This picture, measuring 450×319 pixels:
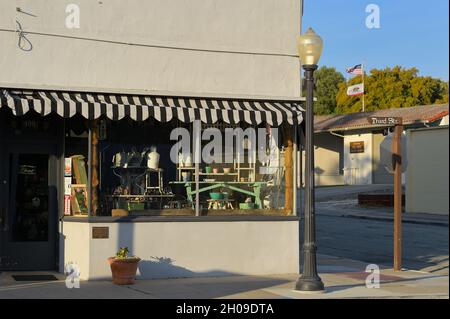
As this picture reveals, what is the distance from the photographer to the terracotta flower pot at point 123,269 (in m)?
11.4

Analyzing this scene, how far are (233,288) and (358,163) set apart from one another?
34.8 m

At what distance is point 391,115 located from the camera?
42.8 m

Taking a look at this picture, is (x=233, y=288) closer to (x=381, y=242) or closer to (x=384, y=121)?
(x=384, y=121)

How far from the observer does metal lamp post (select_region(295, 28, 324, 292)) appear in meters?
10.8

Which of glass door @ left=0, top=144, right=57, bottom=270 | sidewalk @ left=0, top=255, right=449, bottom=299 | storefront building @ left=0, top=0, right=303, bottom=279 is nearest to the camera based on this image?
sidewalk @ left=0, top=255, right=449, bottom=299

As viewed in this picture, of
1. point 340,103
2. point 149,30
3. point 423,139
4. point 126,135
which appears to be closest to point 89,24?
point 149,30

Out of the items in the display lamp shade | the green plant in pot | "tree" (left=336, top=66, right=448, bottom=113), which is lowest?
the green plant in pot

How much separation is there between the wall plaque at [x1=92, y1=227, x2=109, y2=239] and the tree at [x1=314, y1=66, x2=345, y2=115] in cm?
5939

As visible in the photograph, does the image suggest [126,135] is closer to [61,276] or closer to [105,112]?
[105,112]

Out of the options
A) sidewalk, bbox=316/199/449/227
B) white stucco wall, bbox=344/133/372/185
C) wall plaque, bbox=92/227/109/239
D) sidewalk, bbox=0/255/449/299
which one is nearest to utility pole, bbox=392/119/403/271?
sidewalk, bbox=0/255/449/299

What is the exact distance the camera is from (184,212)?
42.1 feet

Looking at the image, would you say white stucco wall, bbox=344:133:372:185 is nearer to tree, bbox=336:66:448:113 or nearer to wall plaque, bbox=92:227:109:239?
tree, bbox=336:66:448:113

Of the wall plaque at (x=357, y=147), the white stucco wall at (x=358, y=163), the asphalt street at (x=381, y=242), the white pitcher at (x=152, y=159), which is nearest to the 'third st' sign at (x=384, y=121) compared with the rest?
the asphalt street at (x=381, y=242)

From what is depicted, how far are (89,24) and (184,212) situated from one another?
12.3ft
